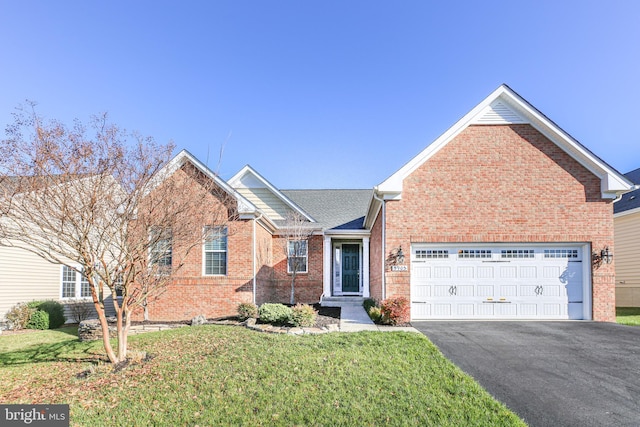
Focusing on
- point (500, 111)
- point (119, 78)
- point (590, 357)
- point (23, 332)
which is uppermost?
point (119, 78)

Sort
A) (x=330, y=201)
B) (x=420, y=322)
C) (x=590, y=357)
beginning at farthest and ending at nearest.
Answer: (x=330, y=201) → (x=420, y=322) → (x=590, y=357)

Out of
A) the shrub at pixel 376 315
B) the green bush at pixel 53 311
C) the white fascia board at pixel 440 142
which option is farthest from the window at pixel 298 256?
the green bush at pixel 53 311

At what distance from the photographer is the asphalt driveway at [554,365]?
5.10 meters

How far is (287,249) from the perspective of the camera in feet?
54.7

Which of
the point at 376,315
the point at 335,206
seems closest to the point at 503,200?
the point at 376,315

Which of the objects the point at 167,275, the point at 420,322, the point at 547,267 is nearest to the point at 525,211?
the point at 547,267

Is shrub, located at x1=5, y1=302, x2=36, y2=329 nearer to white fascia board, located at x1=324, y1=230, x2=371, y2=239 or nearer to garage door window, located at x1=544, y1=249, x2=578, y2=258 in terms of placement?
white fascia board, located at x1=324, y1=230, x2=371, y2=239

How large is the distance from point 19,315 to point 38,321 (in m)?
0.65

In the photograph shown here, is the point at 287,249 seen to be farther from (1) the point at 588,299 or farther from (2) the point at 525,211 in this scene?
(1) the point at 588,299

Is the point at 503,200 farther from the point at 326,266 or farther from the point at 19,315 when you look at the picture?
the point at 19,315

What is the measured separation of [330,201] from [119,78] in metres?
11.9

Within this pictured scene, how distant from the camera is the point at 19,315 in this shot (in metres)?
13.2

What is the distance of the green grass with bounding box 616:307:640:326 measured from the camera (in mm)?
11482

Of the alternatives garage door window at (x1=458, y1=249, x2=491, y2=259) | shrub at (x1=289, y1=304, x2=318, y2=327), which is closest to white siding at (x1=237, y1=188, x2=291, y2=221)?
shrub at (x1=289, y1=304, x2=318, y2=327)
